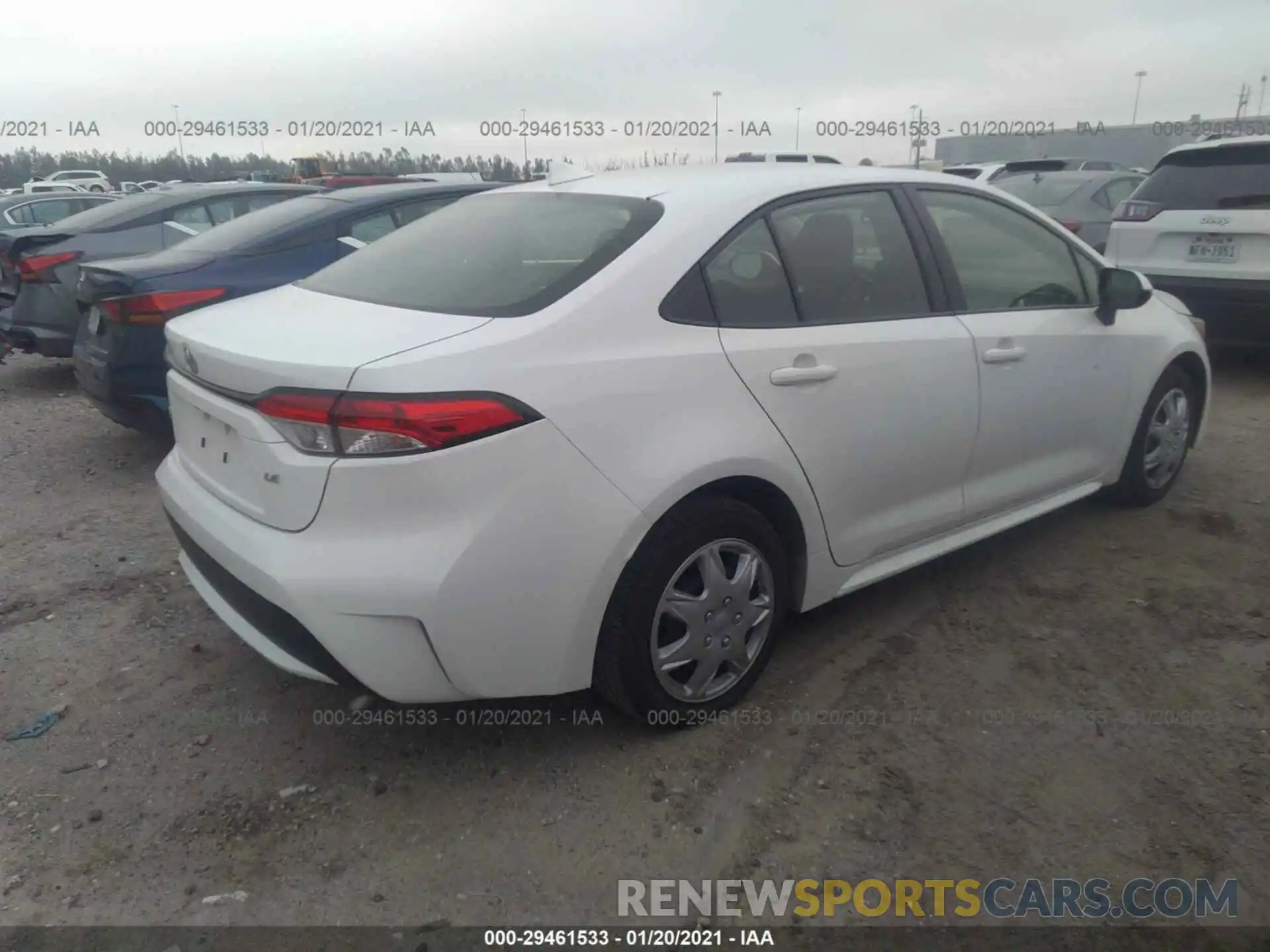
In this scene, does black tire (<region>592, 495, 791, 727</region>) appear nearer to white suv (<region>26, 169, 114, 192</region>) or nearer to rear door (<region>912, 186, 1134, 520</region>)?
rear door (<region>912, 186, 1134, 520</region>)

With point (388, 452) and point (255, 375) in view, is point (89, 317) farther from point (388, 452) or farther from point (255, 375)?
point (388, 452)

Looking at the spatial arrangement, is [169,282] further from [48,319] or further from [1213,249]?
[1213,249]

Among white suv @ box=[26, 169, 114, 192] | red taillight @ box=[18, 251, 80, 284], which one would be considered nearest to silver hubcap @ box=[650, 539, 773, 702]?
red taillight @ box=[18, 251, 80, 284]

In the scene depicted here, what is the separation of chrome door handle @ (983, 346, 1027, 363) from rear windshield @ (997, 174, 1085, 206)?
718cm

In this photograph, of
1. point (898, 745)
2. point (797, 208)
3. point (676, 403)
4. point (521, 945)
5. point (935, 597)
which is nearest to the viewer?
point (521, 945)

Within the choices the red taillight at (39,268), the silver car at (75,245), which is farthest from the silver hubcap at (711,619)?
the red taillight at (39,268)

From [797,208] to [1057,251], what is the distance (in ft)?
4.66

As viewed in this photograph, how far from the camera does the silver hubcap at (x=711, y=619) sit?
8.57ft

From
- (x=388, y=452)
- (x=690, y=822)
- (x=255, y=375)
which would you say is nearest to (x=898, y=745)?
(x=690, y=822)

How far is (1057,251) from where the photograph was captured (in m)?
3.76

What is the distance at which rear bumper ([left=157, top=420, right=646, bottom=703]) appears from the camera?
84.8 inches

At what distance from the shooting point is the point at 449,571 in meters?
2.15

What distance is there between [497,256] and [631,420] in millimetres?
759

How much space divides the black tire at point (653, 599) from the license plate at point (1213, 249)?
534 cm
